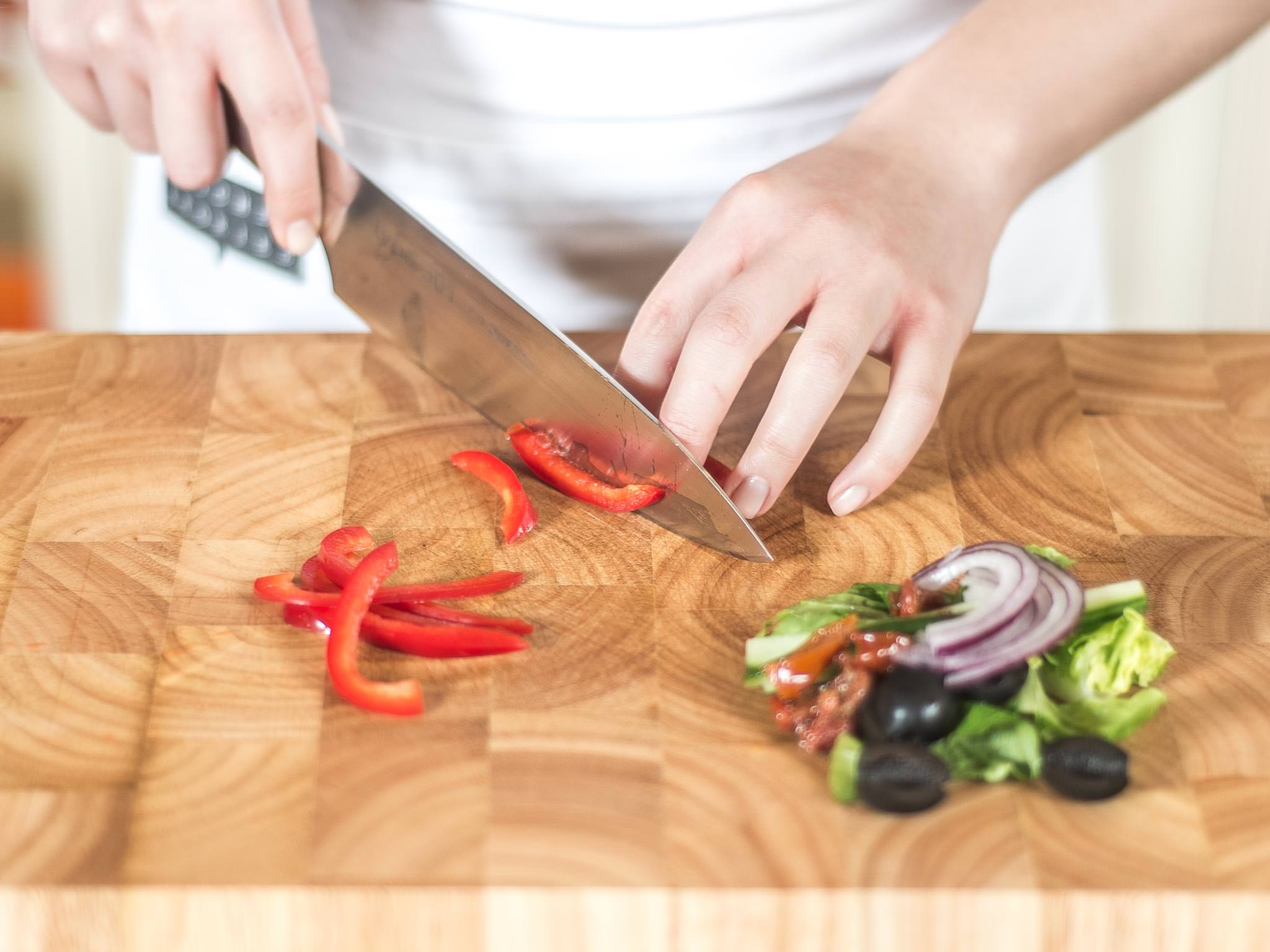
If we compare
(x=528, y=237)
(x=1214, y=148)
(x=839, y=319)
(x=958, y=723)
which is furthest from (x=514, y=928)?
(x=1214, y=148)

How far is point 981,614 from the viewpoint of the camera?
1060 mm

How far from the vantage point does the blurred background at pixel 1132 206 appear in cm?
286

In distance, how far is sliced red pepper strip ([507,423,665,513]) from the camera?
49.6 inches

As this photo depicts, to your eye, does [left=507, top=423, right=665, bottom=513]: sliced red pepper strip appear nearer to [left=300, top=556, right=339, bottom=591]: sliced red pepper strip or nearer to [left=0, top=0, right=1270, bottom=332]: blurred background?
[left=300, top=556, right=339, bottom=591]: sliced red pepper strip

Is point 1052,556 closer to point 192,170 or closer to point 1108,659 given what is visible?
point 1108,659

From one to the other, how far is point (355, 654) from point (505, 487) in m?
0.26

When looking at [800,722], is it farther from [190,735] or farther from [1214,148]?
[1214,148]

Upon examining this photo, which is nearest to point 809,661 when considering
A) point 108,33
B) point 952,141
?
point 952,141

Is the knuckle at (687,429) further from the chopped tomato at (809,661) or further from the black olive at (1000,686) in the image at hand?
the black olive at (1000,686)

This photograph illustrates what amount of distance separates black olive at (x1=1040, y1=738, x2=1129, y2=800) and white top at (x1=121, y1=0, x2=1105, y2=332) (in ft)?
2.89

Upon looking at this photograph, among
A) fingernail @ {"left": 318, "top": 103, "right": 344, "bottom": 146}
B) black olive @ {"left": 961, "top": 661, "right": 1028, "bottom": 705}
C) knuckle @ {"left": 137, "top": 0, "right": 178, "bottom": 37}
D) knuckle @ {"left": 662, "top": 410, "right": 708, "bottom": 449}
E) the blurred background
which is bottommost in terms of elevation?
the blurred background

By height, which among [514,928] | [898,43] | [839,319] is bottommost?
[514,928]

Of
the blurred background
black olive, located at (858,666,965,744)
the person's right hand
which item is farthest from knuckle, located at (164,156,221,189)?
the blurred background

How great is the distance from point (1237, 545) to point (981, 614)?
14.2 inches
